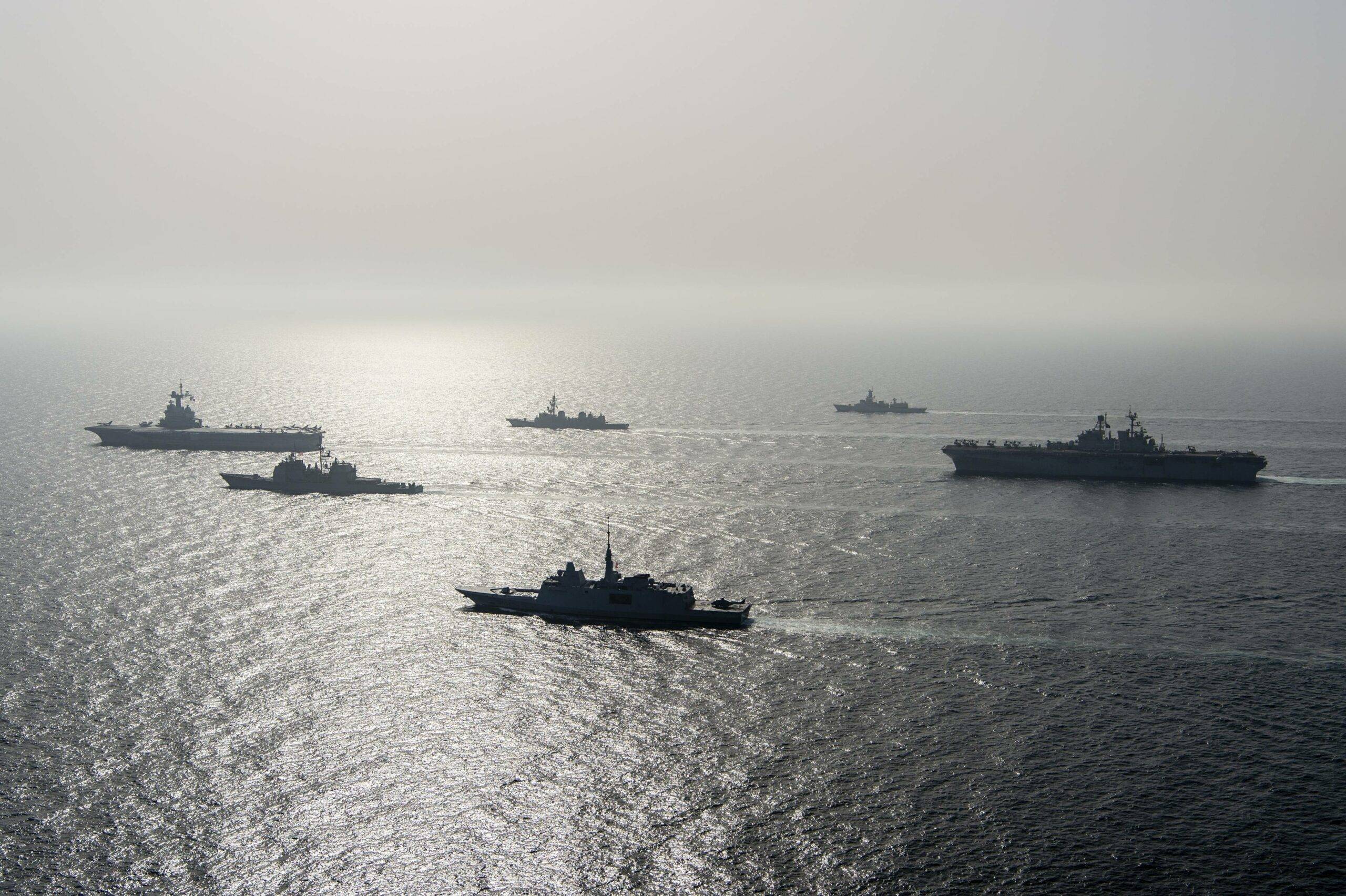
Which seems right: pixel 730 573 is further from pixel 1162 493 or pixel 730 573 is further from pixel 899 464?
pixel 1162 493

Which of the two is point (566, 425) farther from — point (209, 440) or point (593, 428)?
point (209, 440)

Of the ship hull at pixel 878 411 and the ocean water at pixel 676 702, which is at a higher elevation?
the ship hull at pixel 878 411

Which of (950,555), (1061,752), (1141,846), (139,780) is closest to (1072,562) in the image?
(950,555)

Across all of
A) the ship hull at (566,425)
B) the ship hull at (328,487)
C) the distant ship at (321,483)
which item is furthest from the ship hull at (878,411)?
the ship hull at (328,487)

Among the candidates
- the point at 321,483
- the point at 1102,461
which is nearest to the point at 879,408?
the point at 1102,461

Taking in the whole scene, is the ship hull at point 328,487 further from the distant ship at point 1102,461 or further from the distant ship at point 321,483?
the distant ship at point 1102,461

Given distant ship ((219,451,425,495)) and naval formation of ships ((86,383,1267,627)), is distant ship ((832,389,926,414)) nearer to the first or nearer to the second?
naval formation of ships ((86,383,1267,627))
